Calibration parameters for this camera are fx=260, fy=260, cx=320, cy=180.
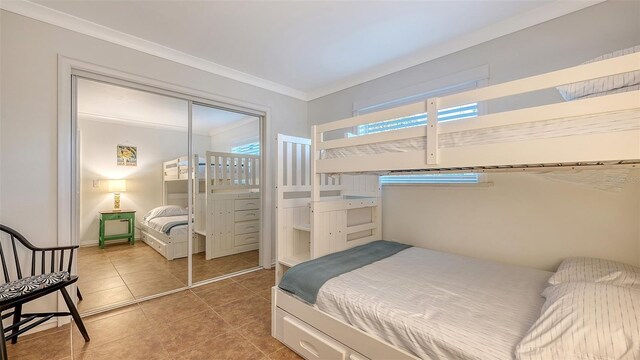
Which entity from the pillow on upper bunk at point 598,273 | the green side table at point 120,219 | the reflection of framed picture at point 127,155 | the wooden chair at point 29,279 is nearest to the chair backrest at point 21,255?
the wooden chair at point 29,279

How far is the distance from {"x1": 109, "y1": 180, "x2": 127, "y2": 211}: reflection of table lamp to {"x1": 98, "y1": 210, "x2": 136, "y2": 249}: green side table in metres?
0.06

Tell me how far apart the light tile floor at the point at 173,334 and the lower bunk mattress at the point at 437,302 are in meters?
0.52

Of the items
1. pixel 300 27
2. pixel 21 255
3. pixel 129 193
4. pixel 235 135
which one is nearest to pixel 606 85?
pixel 300 27

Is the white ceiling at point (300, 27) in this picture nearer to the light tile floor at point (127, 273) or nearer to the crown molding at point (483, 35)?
the crown molding at point (483, 35)

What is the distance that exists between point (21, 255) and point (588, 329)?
327cm

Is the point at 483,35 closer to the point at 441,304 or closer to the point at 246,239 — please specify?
the point at 441,304

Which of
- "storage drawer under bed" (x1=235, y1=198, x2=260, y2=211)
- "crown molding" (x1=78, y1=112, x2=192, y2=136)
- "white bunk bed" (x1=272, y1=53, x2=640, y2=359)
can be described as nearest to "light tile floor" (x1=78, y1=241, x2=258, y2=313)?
"storage drawer under bed" (x1=235, y1=198, x2=260, y2=211)

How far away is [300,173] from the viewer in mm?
2674

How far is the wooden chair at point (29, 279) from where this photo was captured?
1586mm

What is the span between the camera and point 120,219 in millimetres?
2533

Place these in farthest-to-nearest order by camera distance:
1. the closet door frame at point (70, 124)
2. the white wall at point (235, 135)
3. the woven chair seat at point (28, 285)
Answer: the white wall at point (235, 135) → the closet door frame at point (70, 124) → the woven chair seat at point (28, 285)

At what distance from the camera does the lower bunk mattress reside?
1041mm

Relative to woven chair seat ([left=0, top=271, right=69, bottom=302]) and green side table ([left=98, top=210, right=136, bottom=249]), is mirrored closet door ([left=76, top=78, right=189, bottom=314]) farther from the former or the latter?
woven chair seat ([left=0, top=271, right=69, bottom=302])

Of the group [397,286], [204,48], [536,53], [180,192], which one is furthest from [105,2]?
[536,53]
